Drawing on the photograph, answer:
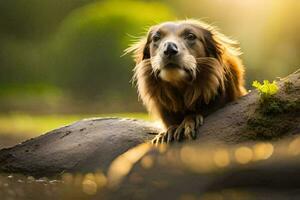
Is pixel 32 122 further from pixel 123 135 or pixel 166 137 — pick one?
pixel 166 137

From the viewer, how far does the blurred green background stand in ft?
54.7

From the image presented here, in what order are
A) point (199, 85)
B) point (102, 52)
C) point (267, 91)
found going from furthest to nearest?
point (102, 52)
point (199, 85)
point (267, 91)

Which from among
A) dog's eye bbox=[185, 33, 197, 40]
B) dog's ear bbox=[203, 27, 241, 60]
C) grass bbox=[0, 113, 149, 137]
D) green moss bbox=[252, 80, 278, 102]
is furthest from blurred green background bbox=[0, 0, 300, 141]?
green moss bbox=[252, 80, 278, 102]

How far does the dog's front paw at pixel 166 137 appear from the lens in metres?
5.98

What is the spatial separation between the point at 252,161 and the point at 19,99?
13.8m

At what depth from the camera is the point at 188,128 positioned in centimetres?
596

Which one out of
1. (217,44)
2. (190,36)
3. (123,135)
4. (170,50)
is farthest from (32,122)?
(170,50)

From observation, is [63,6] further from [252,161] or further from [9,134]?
[252,161]

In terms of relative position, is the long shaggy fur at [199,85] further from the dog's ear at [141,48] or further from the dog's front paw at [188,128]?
the dog's front paw at [188,128]

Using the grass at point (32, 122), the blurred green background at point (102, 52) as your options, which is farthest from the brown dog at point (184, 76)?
the blurred green background at point (102, 52)

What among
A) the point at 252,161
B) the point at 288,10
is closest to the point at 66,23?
the point at 288,10

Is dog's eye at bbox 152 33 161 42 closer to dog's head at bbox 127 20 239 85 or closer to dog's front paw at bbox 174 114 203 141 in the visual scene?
dog's head at bbox 127 20 239 85

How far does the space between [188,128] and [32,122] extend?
9544mm

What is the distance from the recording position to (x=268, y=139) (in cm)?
562
